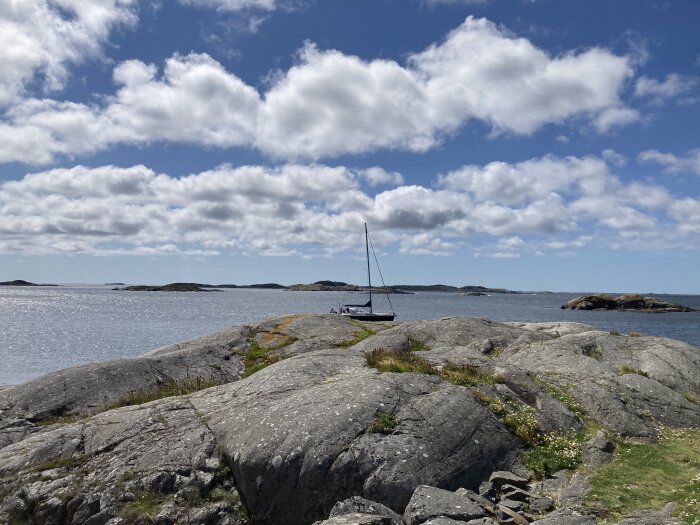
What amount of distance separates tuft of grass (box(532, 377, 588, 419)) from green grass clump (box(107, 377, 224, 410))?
48.9 feet

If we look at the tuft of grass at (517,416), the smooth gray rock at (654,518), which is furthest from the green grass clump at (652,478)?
the tuft of grass at (517,416)

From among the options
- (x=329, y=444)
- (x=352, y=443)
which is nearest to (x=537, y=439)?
(x=352, y=443)

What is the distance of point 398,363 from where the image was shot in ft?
68.7

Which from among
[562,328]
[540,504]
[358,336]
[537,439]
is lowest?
[540,504]

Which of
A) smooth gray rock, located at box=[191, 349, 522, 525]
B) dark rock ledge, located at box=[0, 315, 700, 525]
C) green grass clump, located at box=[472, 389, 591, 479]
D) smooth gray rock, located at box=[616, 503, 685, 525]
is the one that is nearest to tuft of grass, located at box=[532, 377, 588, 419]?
dark rock ledge, located at box=[0, 315, 700, 525]

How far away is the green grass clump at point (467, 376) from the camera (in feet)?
63.6

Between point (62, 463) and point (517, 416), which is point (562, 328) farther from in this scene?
point (62, 463)

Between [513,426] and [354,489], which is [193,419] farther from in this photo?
[513,426]

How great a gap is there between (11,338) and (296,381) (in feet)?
277

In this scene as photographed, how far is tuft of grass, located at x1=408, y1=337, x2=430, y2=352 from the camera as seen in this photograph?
1221 inches

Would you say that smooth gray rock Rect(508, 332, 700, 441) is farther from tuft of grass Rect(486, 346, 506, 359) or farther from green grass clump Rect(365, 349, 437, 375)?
green grass clump Rect(365, 349, 437, 375)

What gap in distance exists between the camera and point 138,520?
14.1 meters

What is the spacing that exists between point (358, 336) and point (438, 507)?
22460 mm

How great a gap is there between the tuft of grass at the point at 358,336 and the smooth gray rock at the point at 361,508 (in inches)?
781
